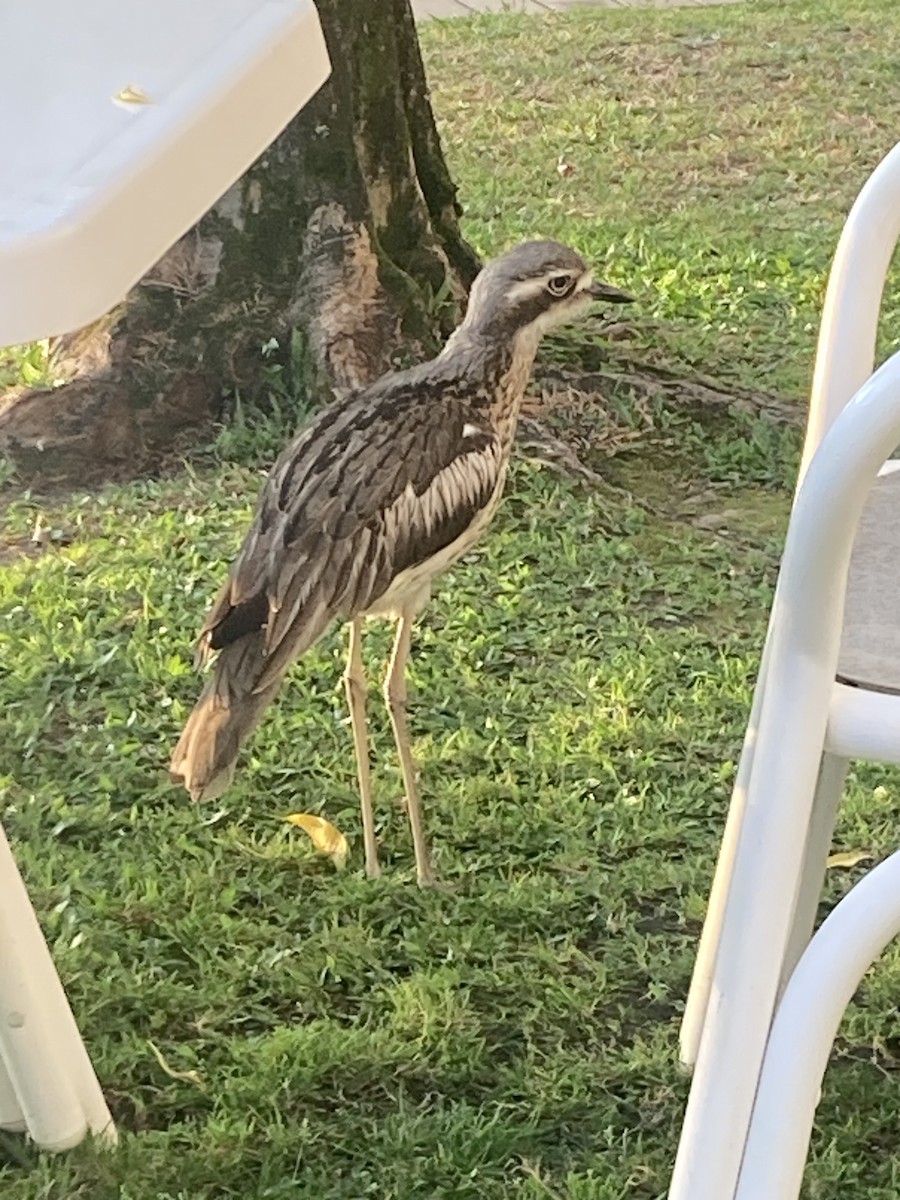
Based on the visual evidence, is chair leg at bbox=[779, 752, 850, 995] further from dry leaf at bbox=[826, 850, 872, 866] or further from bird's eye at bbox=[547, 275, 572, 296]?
bird's eye at bbox=[547, 275, 572, 296]

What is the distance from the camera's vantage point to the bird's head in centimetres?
192

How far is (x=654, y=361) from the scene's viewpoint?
9.98ft

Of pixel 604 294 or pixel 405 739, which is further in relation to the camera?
pixel 604 294

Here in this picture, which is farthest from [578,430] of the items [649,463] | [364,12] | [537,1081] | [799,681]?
[799,681]

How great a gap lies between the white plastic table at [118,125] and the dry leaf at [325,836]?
1.05 meters

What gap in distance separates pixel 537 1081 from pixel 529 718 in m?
0.61

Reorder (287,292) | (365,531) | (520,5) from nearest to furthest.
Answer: (365,531) < (287,292) < (520,5)

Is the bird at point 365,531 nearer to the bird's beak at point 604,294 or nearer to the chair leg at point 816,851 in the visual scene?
the bird's beak at point 604,294

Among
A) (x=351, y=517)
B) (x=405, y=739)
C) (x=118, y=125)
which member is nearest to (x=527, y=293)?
(x=351, y=517)


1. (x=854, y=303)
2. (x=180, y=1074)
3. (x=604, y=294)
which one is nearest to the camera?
(x=854, y=303)

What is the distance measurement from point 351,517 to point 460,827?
0.42m

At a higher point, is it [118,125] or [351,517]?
[118,125]

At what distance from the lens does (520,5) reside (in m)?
4.84

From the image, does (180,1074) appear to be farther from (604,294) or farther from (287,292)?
(287,292)
